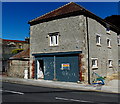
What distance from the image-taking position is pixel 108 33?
72.1 ft

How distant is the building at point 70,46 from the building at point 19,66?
871 millimetres

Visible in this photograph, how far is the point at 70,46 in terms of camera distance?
17531mm

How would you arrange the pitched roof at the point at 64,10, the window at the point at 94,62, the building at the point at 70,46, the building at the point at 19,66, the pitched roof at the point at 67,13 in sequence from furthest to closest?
the building at the point at 19,66
the window at the point at 94,62
the pitched roof at the point at 64,10
the pitched roof at the point at 67,13
the building at the point at 70,46

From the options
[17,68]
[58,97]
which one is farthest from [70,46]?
[58,97]

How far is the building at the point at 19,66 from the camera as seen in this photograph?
21.1 meters

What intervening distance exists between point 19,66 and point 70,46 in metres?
7.63

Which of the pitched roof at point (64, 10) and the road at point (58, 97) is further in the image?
the pitched roof at point (64, 10)

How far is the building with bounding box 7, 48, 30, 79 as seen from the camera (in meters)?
21.1

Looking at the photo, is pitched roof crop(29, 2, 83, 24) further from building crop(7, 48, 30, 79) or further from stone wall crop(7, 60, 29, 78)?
stone wall crop(7, 60, 29, 78)

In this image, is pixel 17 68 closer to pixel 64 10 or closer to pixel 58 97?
pixel 64 10

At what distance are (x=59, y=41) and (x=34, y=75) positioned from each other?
16.8 feet

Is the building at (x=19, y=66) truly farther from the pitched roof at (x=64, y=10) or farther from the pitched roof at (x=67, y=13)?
the pitched roof at (x=64, y=10)

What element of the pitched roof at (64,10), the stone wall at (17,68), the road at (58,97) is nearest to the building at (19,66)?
the stone wall at (17,68)

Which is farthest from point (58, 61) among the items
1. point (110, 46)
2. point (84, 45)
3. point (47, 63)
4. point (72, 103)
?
point (72, 103)
